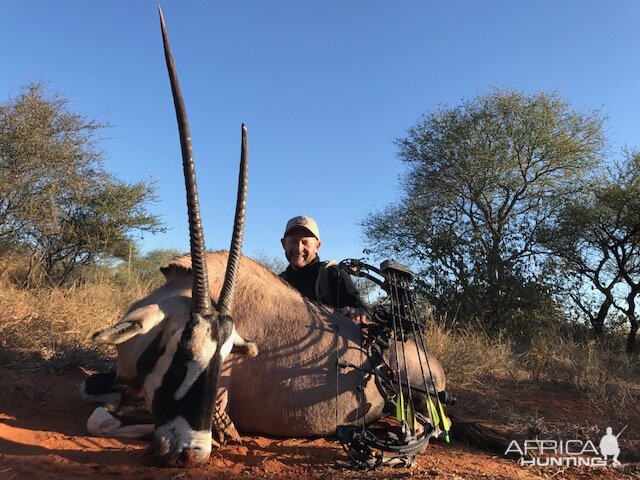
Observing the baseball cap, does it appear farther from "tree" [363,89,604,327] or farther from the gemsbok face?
"tree" [363,89,604,327]

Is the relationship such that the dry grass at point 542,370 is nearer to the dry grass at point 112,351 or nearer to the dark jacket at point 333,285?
the dry grass at point 112,351

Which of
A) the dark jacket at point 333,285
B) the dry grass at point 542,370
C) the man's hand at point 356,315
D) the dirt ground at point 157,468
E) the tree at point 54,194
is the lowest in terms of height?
the dirt ground at point 157,468

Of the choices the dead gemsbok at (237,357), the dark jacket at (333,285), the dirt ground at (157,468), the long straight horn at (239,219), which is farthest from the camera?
the dark jacket at (333,285)

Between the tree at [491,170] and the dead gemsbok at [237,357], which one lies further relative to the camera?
the tree at [491,170]

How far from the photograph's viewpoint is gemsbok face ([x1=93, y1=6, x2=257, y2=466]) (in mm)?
2613

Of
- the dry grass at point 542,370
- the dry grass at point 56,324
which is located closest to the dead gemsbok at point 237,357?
the dry grass at point 56,324

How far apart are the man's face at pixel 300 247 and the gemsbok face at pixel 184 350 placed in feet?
5.77

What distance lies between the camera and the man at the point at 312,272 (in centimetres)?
450

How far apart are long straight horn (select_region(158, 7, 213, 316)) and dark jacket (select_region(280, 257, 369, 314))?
1407mm

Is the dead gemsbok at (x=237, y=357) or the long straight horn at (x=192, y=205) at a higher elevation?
the long straight horn at (x=192, y=205)

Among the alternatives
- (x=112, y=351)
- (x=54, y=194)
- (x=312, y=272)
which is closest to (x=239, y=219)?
(x=312, y=272)

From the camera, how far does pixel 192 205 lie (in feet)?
9.85

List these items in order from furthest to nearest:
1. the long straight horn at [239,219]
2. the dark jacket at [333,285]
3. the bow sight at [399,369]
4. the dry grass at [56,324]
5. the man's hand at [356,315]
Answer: the dry grass at [56,324]
the dark jacket at [333,285]
the man's hand at [356,315]
the long straight horn at [239,219]
the bow sight at [399,369]

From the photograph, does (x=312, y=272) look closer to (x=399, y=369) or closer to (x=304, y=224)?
(x=304, y=224)
